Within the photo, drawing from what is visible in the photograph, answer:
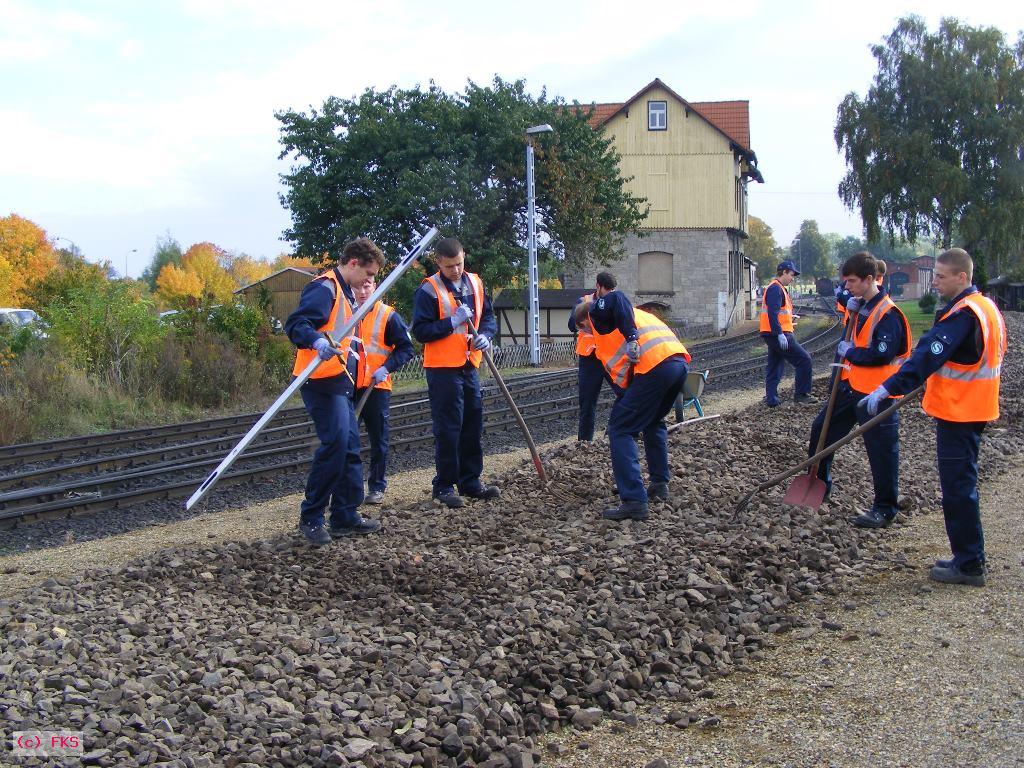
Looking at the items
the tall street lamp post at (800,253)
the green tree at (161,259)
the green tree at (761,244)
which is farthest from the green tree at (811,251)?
the green tree at (161,259)

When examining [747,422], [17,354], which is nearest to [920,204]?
[747,422]

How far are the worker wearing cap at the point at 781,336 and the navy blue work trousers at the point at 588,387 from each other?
3072 millimetres

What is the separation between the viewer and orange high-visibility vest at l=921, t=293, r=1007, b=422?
5422 mm

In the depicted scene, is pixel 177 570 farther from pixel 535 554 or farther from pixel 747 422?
pixel 747 422

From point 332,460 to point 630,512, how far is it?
2.16 m

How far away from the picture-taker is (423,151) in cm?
2869

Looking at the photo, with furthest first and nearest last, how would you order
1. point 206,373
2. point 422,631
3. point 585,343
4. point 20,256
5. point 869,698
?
point 20,256
point 206,373
point 585,343
point 422,631
point 869,698

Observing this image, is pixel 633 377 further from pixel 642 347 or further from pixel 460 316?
pixel 460 316

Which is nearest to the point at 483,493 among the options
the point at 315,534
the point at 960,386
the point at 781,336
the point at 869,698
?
the point at 315,534

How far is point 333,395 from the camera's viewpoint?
252 inches

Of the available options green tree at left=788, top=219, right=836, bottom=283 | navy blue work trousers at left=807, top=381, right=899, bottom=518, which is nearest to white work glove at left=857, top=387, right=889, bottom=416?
navy blue work trousers at left=807, top=381, right=899, bottom=518

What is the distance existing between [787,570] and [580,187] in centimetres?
2553

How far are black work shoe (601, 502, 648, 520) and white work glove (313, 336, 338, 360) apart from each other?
2322mm

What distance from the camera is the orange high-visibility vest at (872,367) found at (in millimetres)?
7051
